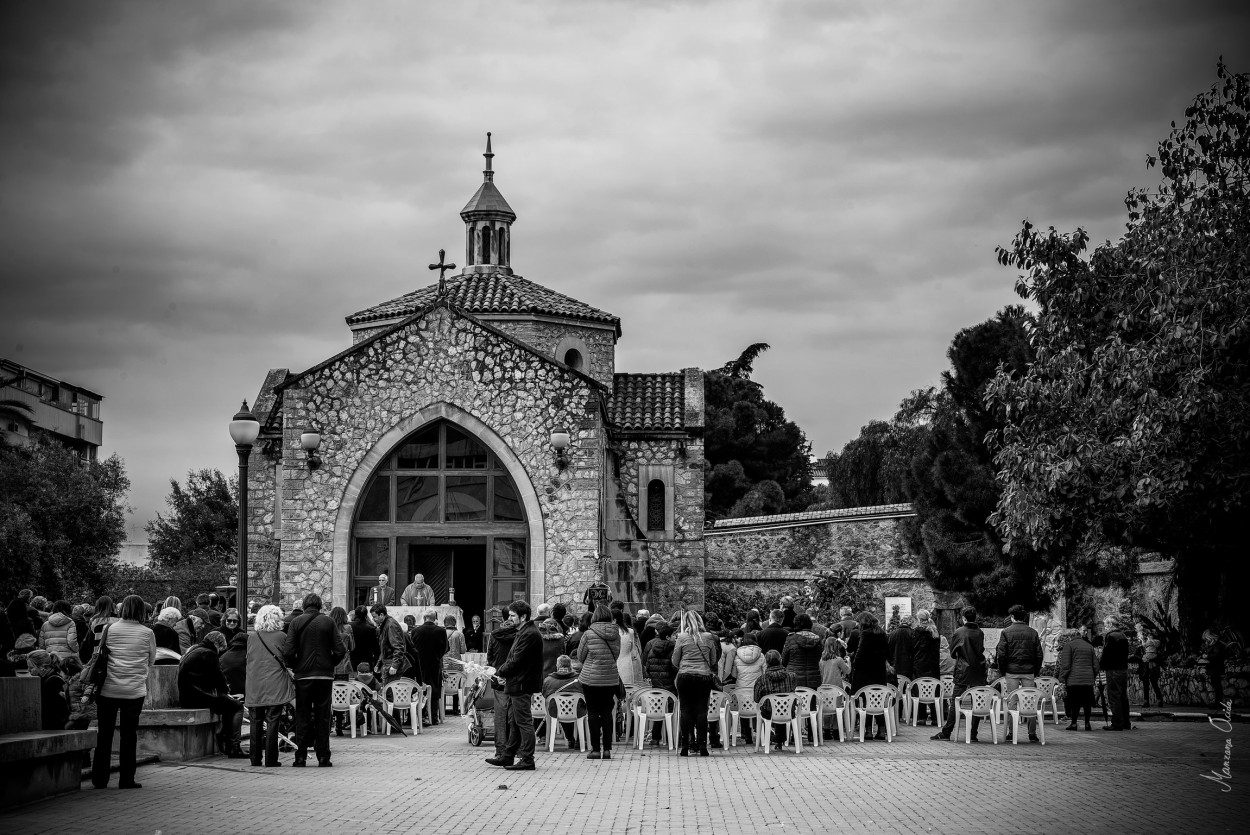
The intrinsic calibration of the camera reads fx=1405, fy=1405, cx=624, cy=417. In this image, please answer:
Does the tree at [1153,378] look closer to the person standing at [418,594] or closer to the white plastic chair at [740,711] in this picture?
the white plastic chair at [740,711]

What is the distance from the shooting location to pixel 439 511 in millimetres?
27609

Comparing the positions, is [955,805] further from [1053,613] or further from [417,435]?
[1053,613]

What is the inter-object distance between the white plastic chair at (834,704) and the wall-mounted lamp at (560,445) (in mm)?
10526

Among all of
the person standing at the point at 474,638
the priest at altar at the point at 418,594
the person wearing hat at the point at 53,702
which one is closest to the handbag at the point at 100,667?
the person wearing hat at the point at 53,702

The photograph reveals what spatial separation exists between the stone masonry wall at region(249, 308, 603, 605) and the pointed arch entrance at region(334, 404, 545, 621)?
0.21 meters

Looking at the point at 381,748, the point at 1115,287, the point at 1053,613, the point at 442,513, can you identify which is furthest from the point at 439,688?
the point at 1053,613

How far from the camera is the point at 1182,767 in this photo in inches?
583

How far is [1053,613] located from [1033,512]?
1437 cm

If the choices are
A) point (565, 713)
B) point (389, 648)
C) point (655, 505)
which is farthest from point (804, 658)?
point (655, 505)

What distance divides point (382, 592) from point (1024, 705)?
482 inches

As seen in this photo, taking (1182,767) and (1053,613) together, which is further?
(1053,613)

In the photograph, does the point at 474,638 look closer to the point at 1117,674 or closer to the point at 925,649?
the point at 925,649

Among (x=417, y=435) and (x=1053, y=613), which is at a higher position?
(x=417, y=435)

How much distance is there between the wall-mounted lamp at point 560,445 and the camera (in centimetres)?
2689
